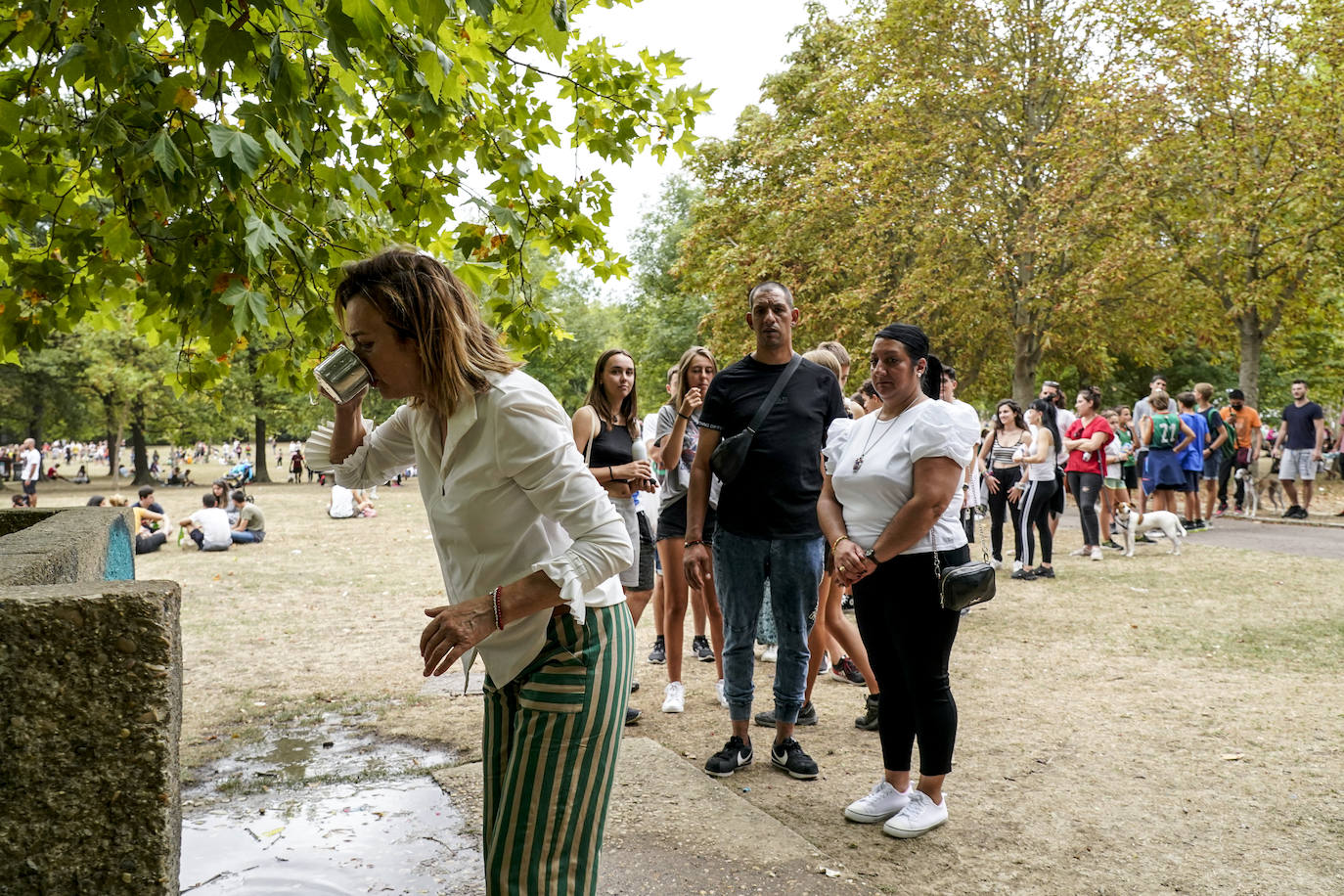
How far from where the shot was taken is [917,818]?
14.0ft

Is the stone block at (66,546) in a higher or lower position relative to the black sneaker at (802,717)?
higher

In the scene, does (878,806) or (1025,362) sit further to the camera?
(1025,362)

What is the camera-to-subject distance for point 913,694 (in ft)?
13.7

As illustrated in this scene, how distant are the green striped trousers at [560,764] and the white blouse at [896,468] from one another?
2063 millimetres

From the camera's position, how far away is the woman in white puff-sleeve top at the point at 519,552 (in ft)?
7.32

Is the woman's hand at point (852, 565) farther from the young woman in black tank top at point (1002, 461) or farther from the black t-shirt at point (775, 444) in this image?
the young woman in black tank top at point (1002, 461)

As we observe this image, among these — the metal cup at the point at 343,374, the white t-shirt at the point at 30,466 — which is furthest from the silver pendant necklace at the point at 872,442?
the white t-shirt at the point at 30,466

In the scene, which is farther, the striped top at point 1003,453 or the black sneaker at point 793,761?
the striped top at point 1003,453

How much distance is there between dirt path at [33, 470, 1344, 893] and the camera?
4.04 meters

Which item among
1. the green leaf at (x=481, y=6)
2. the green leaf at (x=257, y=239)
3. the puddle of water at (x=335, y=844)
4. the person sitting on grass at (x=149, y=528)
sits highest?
the green leaf at (x=481, y=6)

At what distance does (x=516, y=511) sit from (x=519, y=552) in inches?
3.8

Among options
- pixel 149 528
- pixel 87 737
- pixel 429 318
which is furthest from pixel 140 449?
pixel 429 318

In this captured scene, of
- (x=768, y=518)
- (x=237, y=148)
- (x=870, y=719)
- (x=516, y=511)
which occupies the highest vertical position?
(x=237, y=148)

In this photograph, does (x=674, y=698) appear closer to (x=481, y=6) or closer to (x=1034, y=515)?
(x=481, y=6)
